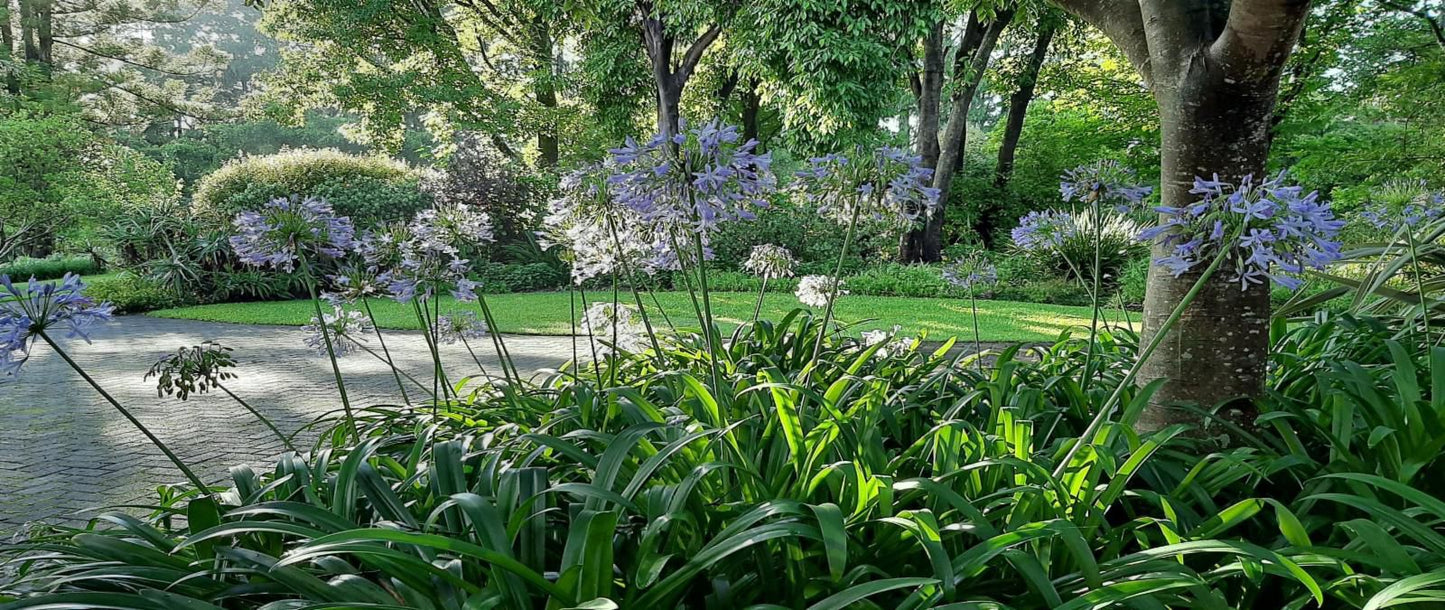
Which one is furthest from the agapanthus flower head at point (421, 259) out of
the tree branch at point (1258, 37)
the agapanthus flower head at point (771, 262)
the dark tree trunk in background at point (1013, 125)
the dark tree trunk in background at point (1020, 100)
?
the dark tree trunk in background at point (1013, 125)

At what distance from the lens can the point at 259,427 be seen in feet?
16.1

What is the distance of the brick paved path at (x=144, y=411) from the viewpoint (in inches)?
150

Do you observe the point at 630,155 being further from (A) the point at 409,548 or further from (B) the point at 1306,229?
(B) the point at 1306,229

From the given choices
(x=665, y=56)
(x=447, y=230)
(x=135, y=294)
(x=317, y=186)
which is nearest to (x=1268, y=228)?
(x=447, y=230)

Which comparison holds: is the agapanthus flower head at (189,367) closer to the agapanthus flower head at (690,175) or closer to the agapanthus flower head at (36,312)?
the agapanthus flower head at (36,312)

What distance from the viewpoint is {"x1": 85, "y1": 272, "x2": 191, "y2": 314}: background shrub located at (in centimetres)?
1172

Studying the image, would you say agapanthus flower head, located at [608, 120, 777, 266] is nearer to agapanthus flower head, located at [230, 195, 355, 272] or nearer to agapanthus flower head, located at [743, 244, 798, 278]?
agapanthus flower head, located at [230, 195, 355, 272]

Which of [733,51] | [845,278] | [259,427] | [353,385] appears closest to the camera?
[259,427]

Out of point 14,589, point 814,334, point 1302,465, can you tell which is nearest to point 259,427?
point 814,334

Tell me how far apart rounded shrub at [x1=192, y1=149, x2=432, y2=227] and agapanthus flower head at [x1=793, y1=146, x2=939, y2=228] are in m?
13.9

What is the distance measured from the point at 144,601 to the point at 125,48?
2773 cm

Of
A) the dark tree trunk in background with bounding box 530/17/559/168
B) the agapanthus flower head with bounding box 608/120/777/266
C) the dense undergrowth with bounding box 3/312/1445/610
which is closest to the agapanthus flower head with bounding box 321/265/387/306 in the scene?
the dense undergrowth with bounding box 3/312/1445/610

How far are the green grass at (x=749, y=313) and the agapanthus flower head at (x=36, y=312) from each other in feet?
18.6

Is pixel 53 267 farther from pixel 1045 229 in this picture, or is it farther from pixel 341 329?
pixel 1045 229
